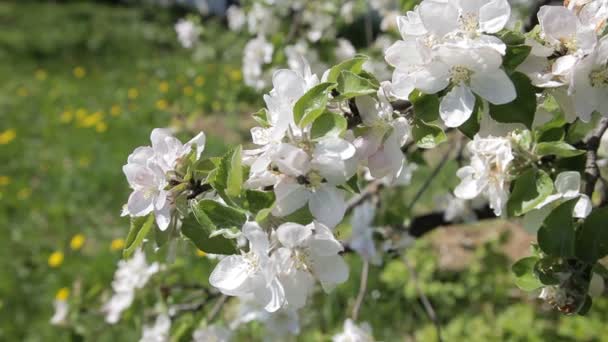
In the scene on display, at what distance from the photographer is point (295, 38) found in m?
2.09

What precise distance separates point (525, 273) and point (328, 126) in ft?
1.17

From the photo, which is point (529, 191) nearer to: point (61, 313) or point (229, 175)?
point (229, 175)

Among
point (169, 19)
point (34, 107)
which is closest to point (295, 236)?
point (34, 107)

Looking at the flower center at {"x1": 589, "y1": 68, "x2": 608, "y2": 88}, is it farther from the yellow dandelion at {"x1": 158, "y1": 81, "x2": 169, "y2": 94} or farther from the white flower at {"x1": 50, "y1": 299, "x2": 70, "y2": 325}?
the yellow dandelion at {"x1": 158, "y1": 81, "x2": 169, "y2": 94}

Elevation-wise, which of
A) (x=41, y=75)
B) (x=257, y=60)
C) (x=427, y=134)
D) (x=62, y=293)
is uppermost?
(x=427, y=134)

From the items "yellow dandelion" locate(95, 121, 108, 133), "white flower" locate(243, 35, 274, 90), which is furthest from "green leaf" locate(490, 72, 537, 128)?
"yellow dandelion" locate(95, 121, 108, 133)

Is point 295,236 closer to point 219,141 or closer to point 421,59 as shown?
point 421,59

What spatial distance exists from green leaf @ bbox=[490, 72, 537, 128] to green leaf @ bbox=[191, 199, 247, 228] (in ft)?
1.11

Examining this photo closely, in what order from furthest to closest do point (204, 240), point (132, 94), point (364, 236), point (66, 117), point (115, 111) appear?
point (132, 94)
point (115, 111)
point (66, 117)
point (364, 236)
point (204, 240)

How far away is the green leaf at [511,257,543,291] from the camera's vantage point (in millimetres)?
797

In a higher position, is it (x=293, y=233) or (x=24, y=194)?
(x=293, y=233)

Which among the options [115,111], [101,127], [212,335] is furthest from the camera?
[115,111]

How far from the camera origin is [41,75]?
19.9 ft

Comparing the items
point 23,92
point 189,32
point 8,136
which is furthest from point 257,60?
point 23,92
